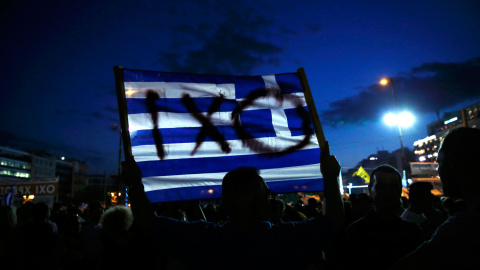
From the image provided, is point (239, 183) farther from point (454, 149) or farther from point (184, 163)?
point (184, 163)

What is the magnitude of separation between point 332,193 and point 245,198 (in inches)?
27.2

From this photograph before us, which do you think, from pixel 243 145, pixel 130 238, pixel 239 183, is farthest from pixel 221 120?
pixel 239 183

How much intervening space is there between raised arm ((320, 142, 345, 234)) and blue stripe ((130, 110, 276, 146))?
1.73 metres

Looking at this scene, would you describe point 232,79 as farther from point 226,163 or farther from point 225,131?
point 226,163

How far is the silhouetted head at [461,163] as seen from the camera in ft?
5.62

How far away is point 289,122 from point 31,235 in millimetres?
3970

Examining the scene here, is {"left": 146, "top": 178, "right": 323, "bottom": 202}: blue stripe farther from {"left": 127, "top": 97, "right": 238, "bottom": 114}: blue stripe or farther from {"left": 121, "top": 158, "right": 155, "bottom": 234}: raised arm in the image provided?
{"left": 121, "top": 158, "right": 155, "bottom": 234}: raised arm

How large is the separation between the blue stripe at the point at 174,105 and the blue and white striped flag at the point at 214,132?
1 centimetres

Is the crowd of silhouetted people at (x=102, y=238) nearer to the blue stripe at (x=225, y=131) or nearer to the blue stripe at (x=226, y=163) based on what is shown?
the blue stripe at (x=226, y=163)

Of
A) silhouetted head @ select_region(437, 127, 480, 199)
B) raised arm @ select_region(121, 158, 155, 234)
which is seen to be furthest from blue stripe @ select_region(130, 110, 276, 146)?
silhouetted head @ select_region(437, 127, 480, 199)

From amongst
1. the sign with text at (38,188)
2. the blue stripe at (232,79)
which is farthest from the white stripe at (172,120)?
the sign with text at (38,188)

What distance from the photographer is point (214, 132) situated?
4098mm

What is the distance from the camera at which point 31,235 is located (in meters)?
4.62

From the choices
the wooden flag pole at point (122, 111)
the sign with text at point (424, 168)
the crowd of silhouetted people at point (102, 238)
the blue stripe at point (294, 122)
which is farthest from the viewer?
the sign with text at point (424, 168)
